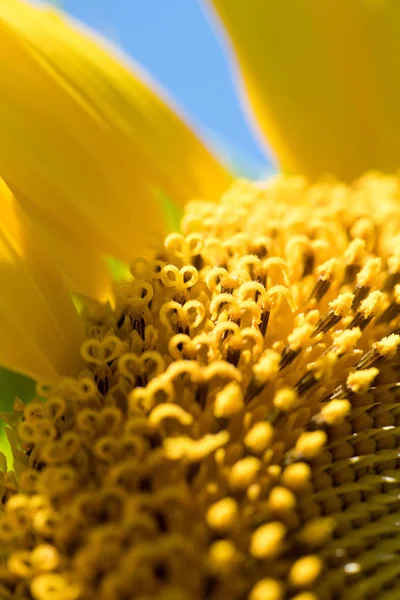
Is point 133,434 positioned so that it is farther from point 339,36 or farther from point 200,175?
point 339,36

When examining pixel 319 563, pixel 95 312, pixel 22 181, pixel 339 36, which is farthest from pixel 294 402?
pixel 339 36

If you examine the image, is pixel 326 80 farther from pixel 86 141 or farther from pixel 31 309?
pixel 31 309

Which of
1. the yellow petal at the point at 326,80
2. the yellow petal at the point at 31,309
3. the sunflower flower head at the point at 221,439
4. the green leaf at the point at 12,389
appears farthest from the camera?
the yellow petal at the point at 326,80

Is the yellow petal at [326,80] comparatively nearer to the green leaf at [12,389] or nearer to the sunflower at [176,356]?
the sunflower at [176,356]

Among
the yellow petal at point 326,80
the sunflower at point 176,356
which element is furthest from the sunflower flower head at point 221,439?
the yellow petal at point 326,80

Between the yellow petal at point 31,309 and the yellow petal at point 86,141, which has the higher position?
the yellow petal at point 86,141

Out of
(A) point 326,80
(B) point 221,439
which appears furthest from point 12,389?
(A) point 326,80
